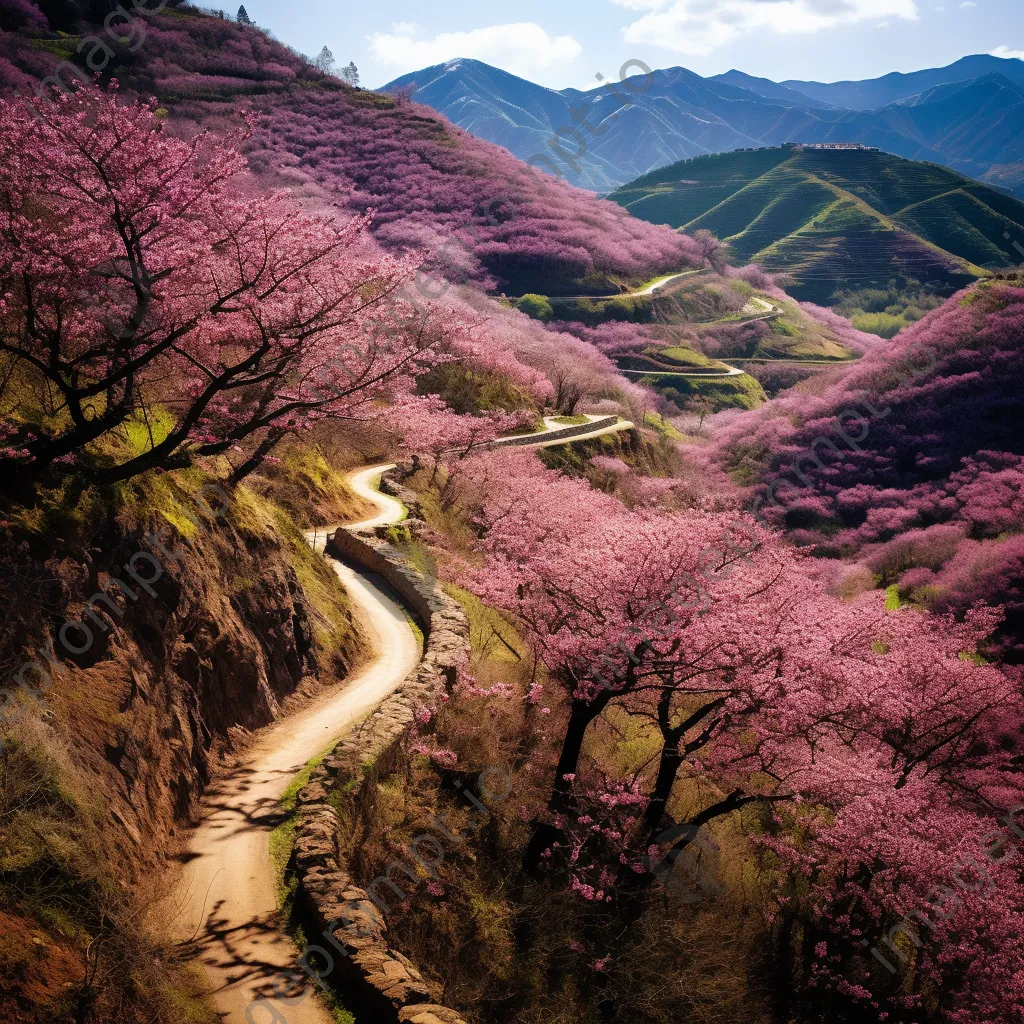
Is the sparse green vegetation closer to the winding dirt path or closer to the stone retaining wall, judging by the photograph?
the stone retaining wall

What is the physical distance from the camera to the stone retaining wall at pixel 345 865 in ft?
23.9

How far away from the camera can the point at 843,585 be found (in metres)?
30.1

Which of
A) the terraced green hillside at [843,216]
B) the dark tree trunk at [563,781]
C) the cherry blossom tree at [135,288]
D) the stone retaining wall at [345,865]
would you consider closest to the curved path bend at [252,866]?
the stone retaining wall at [345,865]

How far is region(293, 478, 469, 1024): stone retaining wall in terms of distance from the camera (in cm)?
727

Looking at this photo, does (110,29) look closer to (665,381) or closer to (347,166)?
(347,166)

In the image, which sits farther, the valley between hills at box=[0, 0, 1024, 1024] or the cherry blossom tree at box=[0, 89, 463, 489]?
the cherry blossom tree at box=[0, 89, 463, 489]

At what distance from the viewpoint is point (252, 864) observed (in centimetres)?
876

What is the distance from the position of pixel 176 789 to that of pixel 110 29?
73946 millimetres

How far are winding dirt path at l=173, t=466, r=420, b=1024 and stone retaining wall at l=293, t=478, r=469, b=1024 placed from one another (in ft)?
1.32

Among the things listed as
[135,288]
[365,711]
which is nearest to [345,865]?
[365,711]

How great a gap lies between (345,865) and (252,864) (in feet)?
3.57

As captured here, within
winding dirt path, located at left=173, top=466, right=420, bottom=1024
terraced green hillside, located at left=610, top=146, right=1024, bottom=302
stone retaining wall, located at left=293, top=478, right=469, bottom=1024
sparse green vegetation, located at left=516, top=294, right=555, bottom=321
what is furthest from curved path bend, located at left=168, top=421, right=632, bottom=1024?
terraced green hillside, located at left=610, top=146, right=1024, bottom=302

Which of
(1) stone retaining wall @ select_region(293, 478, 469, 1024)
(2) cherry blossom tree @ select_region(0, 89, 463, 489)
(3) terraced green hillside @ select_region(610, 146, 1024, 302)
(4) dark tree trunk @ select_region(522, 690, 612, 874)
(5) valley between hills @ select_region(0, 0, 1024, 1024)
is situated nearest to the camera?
(1) stone retaining wall @ select_region(293, 478, 469, 1024)

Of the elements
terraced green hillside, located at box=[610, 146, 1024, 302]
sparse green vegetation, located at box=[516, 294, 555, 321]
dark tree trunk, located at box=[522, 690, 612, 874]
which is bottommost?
dark tree trunk, located at box=[522, 690, 612, 874]
